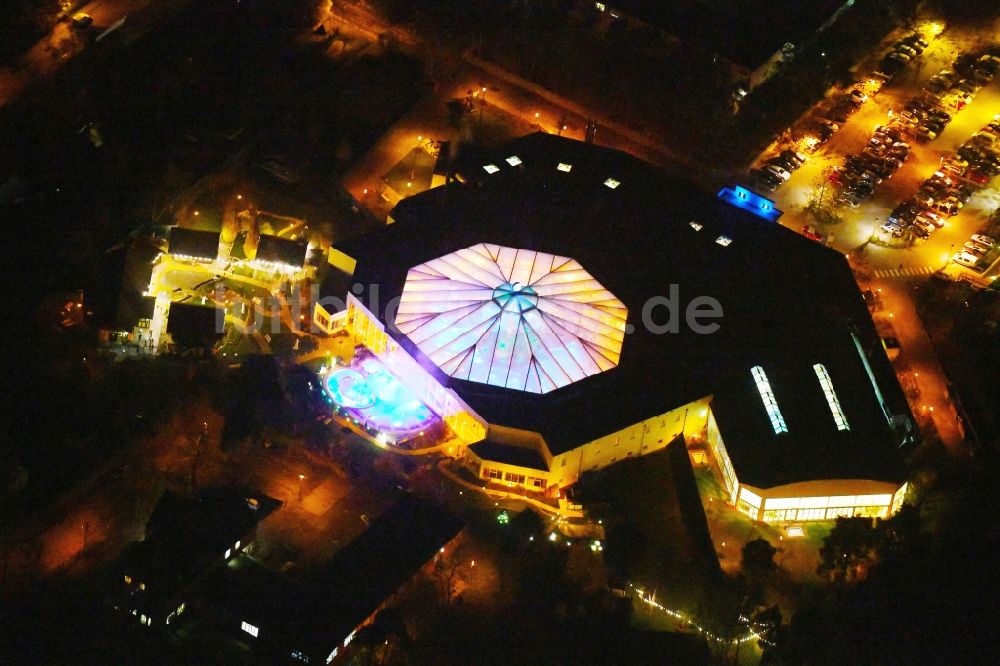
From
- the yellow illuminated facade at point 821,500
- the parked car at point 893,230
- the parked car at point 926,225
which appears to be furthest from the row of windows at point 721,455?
the parked car at point 926,225

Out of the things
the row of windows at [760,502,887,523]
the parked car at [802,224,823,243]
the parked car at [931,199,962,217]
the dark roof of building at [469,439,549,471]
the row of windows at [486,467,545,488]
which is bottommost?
the row of windows at [760,502,887,523]

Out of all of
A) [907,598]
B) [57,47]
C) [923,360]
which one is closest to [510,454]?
[907,598]

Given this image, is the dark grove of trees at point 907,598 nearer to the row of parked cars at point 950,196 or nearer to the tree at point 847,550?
the tree at point 847,550

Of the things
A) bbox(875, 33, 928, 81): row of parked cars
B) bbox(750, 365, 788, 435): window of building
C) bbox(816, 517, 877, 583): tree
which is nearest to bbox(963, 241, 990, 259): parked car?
bbox(875, 33, 928, 81): row of parked cars

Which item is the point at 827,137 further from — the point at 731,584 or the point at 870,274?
the point at 731,584

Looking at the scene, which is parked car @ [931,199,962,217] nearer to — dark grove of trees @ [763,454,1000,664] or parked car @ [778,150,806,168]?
parked car @ [778,150,806,168]

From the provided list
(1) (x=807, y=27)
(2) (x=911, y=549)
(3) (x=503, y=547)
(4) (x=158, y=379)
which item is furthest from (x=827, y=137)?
(4) (x=158, y=379)
